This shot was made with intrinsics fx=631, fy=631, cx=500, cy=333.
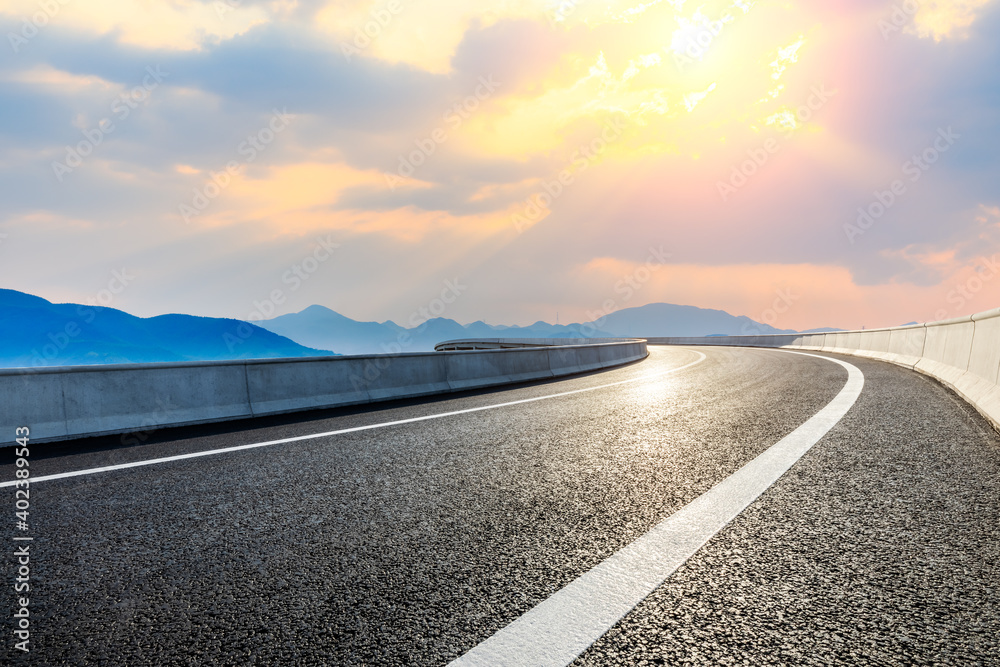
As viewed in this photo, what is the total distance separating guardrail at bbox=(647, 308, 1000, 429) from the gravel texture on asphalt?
3.77 metres

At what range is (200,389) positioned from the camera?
9000 mm

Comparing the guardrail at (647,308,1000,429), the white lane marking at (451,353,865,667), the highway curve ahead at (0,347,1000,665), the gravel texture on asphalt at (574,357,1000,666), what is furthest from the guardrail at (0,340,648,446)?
the guardrail at (647,308,1000,429)

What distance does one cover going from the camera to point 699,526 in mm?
3396

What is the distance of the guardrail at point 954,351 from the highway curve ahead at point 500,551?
2.22 m

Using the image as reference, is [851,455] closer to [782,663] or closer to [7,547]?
[782,663]

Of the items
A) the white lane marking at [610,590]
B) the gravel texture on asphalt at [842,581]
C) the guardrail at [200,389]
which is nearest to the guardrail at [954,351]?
the gravel texture on asphalt at [842,581]

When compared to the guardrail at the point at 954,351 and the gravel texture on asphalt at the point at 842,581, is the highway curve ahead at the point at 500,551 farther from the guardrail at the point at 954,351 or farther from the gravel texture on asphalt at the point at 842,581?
the guardrail at the point at 954,351

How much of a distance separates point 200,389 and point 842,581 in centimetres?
855

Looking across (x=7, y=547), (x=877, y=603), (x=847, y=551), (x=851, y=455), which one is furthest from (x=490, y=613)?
(x=851, y=455)

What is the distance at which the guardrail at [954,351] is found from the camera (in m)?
8.02

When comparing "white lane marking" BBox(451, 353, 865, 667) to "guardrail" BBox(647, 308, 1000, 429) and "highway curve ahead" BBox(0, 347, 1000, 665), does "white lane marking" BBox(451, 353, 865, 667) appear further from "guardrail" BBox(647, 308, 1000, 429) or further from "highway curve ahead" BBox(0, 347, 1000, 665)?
"guardrail" BBox(647, 308, 1000, 429)

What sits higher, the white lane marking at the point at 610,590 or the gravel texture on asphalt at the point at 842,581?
the white lane marking at the point at 610,590

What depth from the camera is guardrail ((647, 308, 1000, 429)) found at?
8.02m

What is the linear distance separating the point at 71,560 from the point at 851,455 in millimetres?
5533
